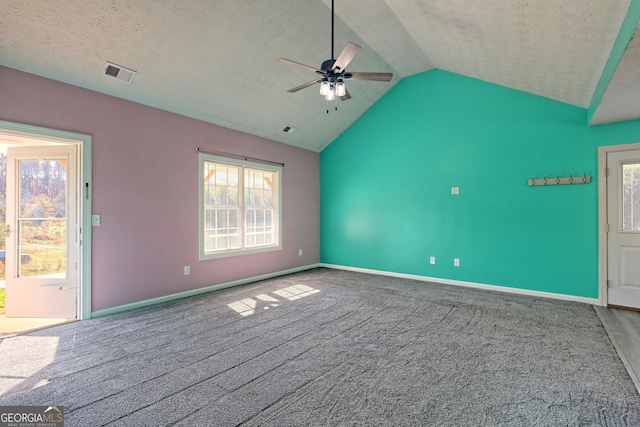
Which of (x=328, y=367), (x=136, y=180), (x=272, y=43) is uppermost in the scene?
(x=272, y=43)

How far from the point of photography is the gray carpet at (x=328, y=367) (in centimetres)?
187

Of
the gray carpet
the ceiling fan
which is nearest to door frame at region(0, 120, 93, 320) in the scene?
the gray carpet

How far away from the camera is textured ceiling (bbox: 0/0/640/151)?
2.66 m

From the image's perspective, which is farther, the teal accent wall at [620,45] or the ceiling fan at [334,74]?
the ceiling fan at [334,74]

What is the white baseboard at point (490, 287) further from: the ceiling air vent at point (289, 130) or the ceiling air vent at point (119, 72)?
the ceiling air vent at point (119, 72)

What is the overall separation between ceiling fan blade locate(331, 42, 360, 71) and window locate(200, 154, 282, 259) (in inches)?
108

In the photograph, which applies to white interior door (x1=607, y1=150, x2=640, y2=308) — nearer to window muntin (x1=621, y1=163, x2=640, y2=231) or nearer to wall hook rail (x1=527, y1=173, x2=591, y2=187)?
window muntin (x1=621, y1=163, x2=640, y2=231)

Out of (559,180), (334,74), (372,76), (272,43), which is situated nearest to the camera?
(334,74)

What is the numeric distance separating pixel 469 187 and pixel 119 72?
16.7 ft

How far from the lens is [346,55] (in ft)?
8.55

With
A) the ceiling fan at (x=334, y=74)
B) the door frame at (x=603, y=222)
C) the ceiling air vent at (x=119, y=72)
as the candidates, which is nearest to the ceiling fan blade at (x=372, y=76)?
the ceiling fan at (x=334, y=74)

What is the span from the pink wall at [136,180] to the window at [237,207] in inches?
7.2

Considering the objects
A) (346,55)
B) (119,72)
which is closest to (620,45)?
(346,55)

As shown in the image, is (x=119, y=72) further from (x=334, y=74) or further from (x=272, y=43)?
(x=334, y=74)
